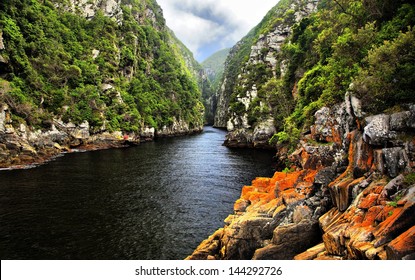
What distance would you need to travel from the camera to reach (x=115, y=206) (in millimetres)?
32125

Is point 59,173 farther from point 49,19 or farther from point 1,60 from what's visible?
point 49,19

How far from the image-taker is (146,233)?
84.3 ft

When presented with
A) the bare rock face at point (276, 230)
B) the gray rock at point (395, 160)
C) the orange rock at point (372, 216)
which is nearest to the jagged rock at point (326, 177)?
the bare rock face at point (276, 230)

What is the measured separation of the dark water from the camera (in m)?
23.0

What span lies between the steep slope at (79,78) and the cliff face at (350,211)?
48.5 m

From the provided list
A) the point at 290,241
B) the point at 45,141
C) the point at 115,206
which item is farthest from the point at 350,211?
the point at 45,141

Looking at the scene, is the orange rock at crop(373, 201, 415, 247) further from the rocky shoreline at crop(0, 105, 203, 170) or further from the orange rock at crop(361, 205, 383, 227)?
the rocky shoreline at crop(0, 105, 203, 170)

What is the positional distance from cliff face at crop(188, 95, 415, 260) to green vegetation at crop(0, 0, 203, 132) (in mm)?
57591

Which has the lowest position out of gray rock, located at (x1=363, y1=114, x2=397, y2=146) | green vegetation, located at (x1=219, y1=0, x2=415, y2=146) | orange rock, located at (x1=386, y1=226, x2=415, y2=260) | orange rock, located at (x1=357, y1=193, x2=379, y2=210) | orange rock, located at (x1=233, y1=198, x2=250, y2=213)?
orange rock, located at (x1=233, y1=198, x2=250, y2=213)

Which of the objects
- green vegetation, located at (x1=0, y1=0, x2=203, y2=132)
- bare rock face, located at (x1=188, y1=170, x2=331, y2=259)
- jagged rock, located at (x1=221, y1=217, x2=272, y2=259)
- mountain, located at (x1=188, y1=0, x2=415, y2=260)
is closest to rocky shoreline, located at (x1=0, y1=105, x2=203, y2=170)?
green vegetation, located at (x1=0, y1=0, x2=203, y2=132)

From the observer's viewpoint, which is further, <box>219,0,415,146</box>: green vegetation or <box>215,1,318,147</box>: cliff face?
<box>215,1,318,147</box>: cliff face

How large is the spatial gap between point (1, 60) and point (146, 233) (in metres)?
55.8

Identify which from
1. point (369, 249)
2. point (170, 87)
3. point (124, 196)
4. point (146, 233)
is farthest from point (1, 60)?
point (170, 87)

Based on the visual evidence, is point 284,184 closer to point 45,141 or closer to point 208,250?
point 208,250
